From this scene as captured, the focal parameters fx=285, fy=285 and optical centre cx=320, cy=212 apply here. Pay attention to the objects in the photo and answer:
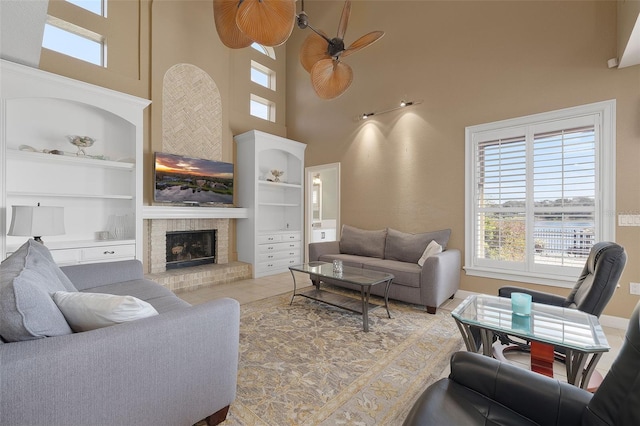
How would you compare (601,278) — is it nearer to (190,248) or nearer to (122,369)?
(122,369)

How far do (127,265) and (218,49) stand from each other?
4.32 metres

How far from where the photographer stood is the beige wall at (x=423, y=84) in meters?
3.09

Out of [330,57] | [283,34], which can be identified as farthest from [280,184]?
[283,34]

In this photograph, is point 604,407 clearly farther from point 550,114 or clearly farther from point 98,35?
point 98,35

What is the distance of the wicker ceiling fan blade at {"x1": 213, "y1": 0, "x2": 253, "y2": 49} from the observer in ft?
8.27

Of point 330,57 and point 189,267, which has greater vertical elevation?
point 330,57

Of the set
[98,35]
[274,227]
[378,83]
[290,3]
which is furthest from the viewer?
[274,227]

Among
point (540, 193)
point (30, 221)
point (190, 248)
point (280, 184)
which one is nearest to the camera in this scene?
point (30, 221)

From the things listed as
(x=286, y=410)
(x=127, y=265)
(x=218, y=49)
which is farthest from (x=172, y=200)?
(x=286, y=410)

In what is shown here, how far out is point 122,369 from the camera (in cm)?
121

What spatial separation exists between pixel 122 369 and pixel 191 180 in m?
3.96

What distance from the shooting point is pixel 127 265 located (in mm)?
2850

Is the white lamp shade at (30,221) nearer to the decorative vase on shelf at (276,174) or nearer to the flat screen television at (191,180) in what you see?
the flat screen television at (191,180)

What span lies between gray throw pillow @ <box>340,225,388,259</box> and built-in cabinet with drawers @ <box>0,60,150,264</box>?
3.12 meters
